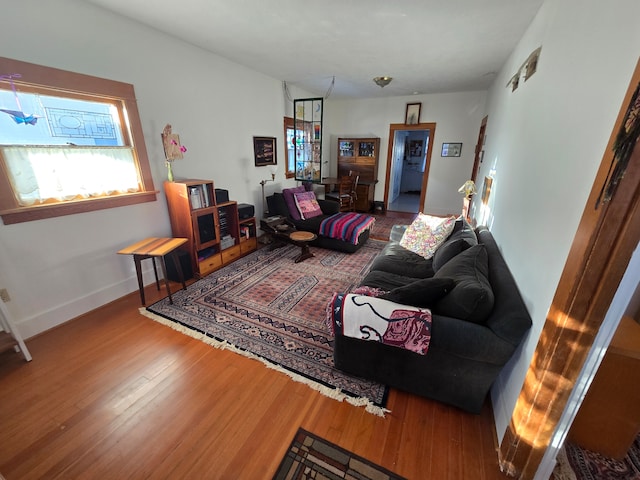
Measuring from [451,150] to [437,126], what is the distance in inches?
23.5

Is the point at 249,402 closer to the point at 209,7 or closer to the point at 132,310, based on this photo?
the point at 132,310

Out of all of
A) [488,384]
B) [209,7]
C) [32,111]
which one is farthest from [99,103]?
[488,384]

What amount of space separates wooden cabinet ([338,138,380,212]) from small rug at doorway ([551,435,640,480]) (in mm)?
5315

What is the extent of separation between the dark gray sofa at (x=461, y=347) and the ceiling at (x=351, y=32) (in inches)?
82.8

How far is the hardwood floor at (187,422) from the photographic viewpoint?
1283 mm

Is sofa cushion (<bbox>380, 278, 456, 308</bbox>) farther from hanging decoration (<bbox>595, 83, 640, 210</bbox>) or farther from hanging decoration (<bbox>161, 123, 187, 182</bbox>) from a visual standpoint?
hanging decoration (<bbox>161, 123, 187, 182</bbox>)

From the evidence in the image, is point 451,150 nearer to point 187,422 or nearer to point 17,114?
point 187,422

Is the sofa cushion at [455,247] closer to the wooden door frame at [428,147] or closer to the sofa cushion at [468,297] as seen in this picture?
the sofa cushion at [468,297]

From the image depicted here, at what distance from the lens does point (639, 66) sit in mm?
742

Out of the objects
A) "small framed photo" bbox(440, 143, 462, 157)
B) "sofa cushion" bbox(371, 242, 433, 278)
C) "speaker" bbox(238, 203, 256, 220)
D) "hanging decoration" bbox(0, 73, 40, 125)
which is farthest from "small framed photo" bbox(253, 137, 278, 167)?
"small framed photo" bbox(440, 143, 462, 157)

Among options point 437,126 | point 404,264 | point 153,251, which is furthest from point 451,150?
point 153,251

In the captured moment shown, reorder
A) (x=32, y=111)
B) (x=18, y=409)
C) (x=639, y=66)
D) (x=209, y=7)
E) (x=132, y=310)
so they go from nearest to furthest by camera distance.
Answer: (x=639, y=66) < (x=18, y=409) < (x=32, y=111) < (x=209, y=7) < (x=132, y=310)

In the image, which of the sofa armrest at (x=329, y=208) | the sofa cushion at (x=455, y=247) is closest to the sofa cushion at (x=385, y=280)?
the sofa cushion at (x=455, y=247)

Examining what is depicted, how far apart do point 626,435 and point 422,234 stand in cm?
195
